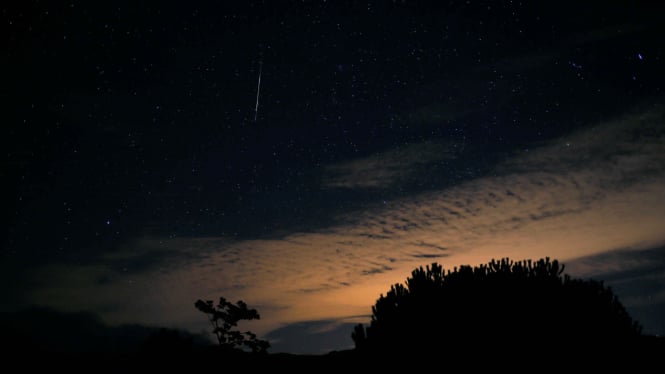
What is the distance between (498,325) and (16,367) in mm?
7427

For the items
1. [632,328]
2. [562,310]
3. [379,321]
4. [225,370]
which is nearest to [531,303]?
[562,310]

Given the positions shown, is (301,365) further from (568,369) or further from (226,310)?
(226,310)

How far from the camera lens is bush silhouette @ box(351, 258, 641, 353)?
6215 mm

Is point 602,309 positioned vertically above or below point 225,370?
above

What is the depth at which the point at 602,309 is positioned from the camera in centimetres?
657

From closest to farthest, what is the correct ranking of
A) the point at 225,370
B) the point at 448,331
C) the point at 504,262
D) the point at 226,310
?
1. the point at 448,331
2. the point at 504,262
3. the point at 225,370
4. the point at 226,310

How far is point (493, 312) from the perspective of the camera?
641 centimetres

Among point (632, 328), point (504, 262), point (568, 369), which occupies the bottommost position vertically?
point (568, 369)

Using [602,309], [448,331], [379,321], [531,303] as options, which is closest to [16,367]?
[379,321]

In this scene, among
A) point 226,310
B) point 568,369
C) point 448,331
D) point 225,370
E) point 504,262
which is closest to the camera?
point 568,369

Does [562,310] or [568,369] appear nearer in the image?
[568,369]

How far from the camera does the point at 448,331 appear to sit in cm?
637

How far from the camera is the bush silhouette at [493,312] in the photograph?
6.21 meters

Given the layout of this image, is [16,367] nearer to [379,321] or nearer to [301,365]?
[301,365]
